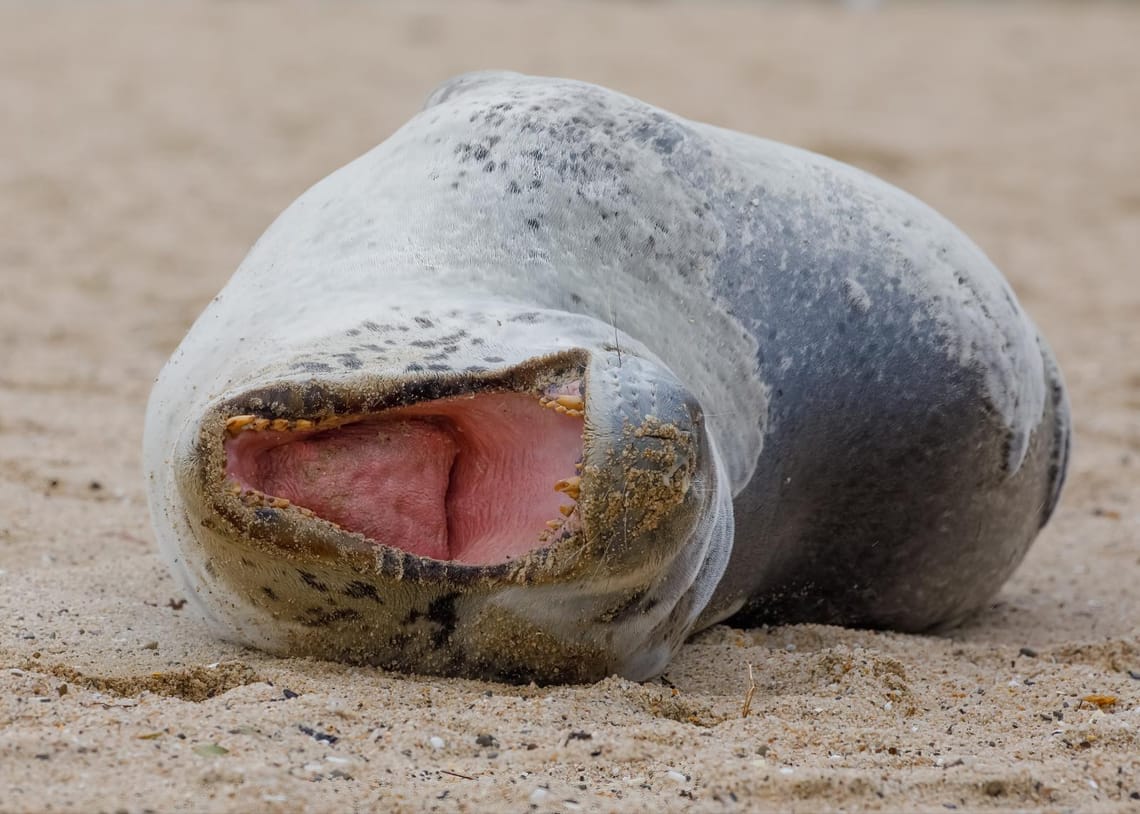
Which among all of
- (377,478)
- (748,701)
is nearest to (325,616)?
(377,478)

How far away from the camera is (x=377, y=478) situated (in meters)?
2.26

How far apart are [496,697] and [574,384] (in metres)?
0.48

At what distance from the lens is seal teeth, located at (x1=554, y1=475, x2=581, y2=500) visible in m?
2.10

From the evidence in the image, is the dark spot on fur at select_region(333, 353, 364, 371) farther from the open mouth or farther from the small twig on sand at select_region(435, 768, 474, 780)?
the small twig on sand at select_region(435, 768, 474, 780)

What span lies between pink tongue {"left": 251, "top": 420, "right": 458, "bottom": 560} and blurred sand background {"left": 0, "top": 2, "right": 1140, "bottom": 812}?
232 mm

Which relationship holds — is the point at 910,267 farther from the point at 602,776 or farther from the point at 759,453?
the point at 602,776

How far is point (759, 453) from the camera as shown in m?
2.80

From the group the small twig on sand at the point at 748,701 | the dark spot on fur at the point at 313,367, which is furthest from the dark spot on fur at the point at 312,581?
the small twig on sand at the point at 748,701

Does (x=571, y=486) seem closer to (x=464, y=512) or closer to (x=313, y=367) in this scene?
(x=464, y=512)

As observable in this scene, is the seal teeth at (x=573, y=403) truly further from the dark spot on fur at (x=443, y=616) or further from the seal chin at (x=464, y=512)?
the dark spot on fur at (x=443, y=616)

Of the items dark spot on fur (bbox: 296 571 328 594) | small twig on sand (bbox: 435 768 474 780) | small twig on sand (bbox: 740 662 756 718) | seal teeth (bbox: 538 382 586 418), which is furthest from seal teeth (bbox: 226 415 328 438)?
small twig on sand (bbox: 740 662 756 718)

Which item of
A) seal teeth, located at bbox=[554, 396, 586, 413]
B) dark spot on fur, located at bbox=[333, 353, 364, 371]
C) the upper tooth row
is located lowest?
the upper tooth row

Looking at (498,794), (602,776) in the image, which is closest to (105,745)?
(498,794)

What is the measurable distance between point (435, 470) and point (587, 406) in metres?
0.32
